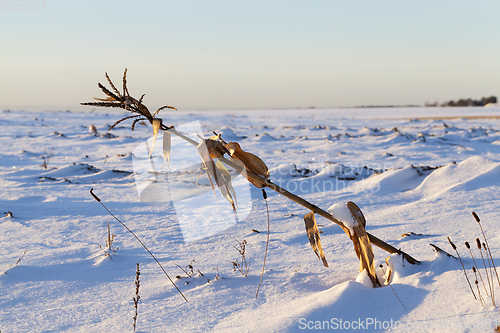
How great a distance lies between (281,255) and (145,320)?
2.83ft

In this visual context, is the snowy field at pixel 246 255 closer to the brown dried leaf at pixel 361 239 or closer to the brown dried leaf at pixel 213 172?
the brown dried leaf at pixel 361 239

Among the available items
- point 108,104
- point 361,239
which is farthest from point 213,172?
point 361,239

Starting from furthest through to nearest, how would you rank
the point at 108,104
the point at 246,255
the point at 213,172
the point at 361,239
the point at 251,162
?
the point at 246,255
the point at 361,239
the point at 251,162
the point at 213,172
the point at 108,104

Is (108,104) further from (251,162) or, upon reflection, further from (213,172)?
(251,162)

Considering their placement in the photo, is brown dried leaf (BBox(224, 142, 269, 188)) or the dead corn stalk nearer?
the dead corn stalk

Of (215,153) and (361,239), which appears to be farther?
(361,239)

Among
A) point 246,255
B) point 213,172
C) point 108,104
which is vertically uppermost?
point 108,104

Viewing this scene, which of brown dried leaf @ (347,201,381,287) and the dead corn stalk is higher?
the dead corn stalk

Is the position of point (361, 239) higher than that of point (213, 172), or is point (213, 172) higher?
point (213, 172)

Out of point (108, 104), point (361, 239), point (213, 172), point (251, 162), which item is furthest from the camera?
point (361, 239)

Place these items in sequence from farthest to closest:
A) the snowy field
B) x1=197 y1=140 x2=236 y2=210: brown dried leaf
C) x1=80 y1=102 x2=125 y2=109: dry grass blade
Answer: the snowy field < x1=197 y1=140 x2=236 y2=210: brown dried leaf < x1=80 y1=102 x2=125 y2=109: dry grass blade

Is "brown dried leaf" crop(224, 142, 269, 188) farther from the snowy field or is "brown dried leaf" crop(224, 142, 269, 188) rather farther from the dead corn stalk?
the snowy field

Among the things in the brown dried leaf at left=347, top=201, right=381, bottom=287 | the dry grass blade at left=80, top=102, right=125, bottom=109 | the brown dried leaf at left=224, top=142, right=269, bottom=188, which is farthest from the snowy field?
the dry grass blade at left=80, top=102, right=125, bottom=109

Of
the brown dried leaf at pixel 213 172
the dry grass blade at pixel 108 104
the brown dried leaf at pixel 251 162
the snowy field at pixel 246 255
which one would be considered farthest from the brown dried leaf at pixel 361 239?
the dry grass blade at pixel 108 104
